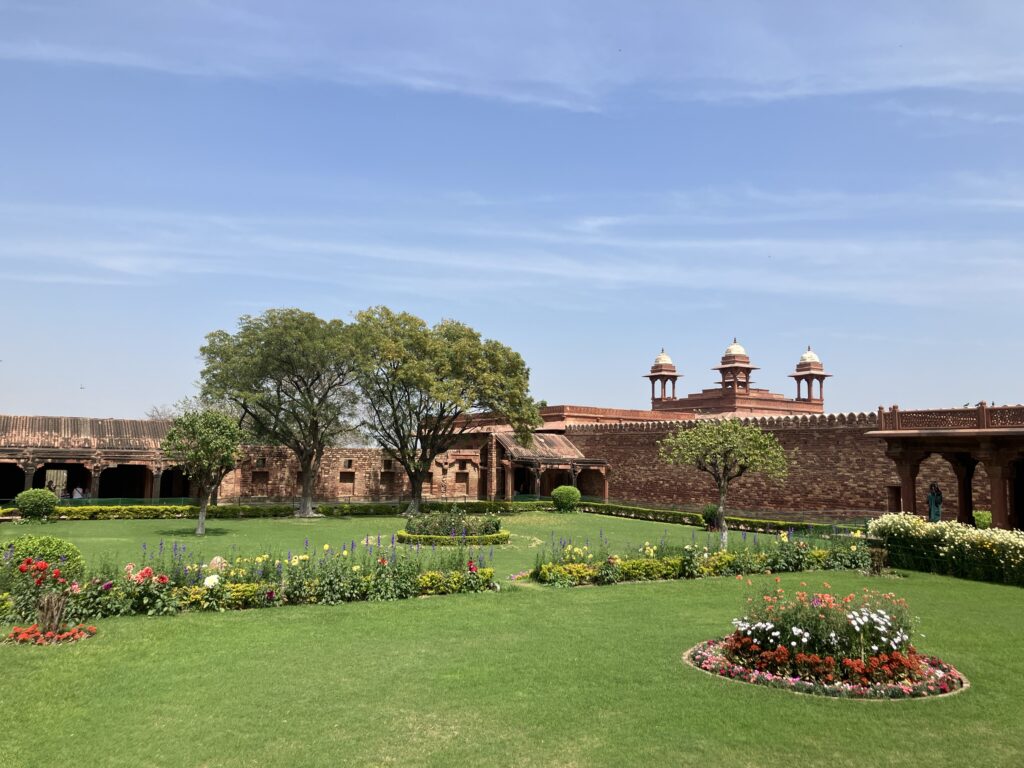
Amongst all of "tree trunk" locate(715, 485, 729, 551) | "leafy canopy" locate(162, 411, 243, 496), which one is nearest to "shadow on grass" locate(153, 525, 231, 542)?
"leafy canopy" locate(162, 411, 243, 496)

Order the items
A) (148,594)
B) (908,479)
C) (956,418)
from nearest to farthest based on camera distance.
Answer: (148,594), (956,418), (908,479)

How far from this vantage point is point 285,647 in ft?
29.1

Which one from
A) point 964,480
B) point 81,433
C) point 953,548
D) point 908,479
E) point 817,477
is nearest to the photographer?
point 953,548

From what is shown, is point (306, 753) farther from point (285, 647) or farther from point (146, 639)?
point (146, 639)

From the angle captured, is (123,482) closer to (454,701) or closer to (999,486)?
(454,701)

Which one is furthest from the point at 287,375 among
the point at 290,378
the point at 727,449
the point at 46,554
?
the point at 46,554

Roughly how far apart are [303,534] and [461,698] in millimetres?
17517

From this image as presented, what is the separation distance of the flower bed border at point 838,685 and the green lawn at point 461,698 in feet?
0.46

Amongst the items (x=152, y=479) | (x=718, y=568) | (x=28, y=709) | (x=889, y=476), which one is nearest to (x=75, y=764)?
(x=28, y=709)

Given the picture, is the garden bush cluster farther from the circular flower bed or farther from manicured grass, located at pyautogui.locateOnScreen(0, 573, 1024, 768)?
the circular flower bed

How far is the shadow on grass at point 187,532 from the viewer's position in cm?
2245

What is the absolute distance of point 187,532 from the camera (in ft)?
77.7

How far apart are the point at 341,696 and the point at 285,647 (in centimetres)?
206

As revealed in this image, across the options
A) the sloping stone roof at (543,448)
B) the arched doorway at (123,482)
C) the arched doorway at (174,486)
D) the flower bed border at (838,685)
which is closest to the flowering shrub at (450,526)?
the flower bed border at (838,685)
